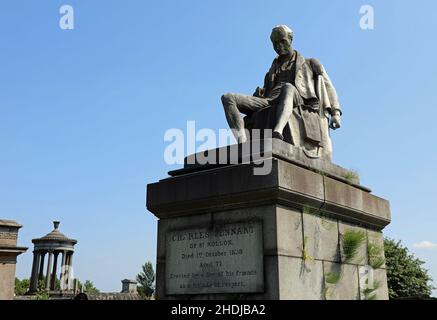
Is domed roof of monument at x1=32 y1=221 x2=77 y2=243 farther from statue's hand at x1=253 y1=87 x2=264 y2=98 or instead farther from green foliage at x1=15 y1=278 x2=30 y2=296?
statue's hand at x1=253 y1=87 x2=264 y2=98

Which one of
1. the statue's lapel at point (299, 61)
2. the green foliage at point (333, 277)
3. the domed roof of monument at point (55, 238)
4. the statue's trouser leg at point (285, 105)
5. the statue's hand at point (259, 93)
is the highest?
the domed roof of monument at point (55, 238)

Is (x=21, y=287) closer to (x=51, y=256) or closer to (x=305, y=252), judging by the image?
(x=51, y=256)

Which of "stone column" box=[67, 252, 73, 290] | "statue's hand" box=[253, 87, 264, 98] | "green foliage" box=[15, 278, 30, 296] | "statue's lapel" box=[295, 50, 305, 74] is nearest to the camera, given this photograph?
"statue's lapel" box=[295, 50, 305, 74]

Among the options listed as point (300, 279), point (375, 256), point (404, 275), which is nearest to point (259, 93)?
point (375, 256)

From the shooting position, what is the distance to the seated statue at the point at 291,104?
7023 mm

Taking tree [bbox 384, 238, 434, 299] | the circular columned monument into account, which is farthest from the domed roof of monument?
tree [bbox 384, 238, 434, 299]

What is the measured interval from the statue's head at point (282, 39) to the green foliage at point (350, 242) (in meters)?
3.34

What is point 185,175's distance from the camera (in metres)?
6.52

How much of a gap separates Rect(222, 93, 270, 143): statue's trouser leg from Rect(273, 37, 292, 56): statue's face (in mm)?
1157

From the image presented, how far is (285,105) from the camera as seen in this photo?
6934 millimetres

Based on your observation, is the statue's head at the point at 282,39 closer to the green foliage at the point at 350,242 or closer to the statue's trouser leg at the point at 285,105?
the statue's trouser leg at the point at 285,105

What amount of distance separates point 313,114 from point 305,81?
0.60 metres

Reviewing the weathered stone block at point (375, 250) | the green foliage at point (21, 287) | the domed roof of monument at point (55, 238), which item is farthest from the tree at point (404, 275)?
the green foliage at point (21, 287)

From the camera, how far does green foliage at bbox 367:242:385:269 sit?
7.22 meters
